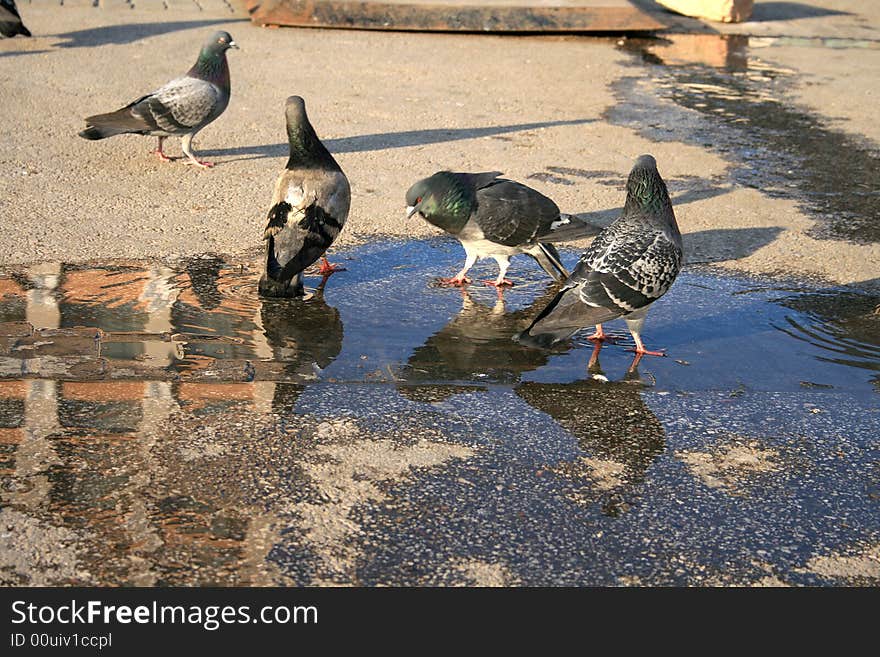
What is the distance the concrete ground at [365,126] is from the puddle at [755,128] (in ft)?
0.59

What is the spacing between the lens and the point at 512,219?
22.5 ft

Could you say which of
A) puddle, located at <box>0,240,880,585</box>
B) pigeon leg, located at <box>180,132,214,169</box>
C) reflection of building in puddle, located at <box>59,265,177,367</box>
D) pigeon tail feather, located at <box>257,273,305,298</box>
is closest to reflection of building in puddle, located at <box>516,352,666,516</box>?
puddle, located at <box>0,240,880,585</box>

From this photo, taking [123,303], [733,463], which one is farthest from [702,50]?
[733,463]

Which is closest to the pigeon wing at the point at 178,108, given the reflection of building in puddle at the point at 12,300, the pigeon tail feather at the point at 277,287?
the reflection of building in puddle at the point at 12,300

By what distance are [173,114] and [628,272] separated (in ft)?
16.1

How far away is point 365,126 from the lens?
1072 cm

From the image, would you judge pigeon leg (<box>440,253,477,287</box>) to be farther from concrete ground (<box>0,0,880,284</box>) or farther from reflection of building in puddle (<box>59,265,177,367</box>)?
reflection of building in puddle (<box>59,265,177,367</box>)

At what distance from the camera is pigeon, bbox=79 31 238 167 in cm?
916

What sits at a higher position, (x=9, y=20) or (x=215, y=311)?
(x=9, y=20)

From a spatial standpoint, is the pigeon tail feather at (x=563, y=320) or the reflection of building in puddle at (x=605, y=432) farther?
the pigeon tail feather at (x=563, y=320)

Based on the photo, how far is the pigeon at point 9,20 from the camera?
1288 centimetres

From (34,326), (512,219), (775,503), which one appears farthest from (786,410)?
(34,326)

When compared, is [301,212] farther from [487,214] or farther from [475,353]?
[475,353]

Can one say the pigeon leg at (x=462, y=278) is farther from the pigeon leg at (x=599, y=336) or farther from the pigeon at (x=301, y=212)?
the pigeon leg at (x=599, y=336)
